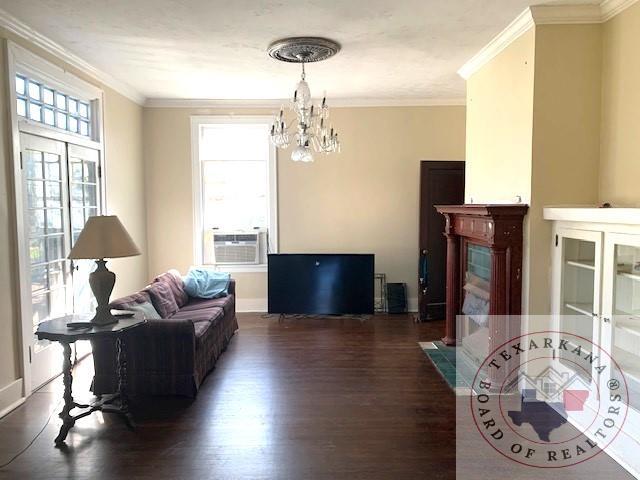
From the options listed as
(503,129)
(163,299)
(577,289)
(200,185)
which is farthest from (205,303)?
(577,289)

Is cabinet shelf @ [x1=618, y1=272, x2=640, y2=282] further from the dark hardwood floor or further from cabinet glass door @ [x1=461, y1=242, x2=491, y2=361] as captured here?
the dark hardwood floor

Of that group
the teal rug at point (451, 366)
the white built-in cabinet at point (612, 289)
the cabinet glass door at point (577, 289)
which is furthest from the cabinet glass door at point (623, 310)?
the teal rug at point (451, 366)

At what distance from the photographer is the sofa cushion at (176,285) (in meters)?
4.59

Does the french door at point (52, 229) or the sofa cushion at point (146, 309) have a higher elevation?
the french door at point (52, 229)

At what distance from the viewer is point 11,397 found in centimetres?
330

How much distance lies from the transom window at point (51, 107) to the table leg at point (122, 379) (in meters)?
1.97

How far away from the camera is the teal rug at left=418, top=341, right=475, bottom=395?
3.63 meters

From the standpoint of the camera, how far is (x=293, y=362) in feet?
13.8

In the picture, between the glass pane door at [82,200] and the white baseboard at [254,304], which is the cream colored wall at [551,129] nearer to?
the white baseboard at [254,304]

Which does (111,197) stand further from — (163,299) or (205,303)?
(205,303)

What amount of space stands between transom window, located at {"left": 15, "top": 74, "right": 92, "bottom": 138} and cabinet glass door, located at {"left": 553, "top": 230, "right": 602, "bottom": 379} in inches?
165

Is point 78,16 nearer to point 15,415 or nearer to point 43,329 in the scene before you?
point 43,329

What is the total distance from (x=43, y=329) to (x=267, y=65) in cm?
303

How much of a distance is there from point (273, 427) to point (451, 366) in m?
1.85
